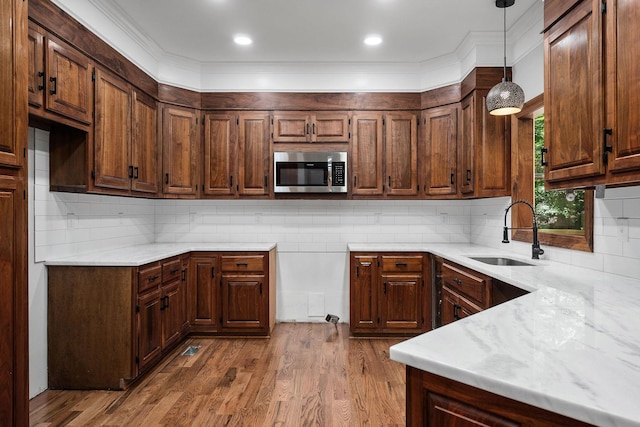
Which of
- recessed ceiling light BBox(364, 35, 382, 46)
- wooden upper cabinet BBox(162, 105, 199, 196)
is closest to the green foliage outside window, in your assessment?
recessed ceiling light BBox(364, 35, 382, 46)

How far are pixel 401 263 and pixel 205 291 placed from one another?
192 cm

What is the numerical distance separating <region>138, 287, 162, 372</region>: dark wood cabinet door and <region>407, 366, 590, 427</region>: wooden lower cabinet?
7.43 ft

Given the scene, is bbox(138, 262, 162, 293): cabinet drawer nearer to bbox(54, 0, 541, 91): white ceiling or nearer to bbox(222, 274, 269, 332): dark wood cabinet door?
bbox(222, 274, 269, 332): dark wood cabinet door

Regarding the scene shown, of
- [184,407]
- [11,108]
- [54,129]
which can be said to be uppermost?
[54,129]

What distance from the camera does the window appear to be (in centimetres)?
244

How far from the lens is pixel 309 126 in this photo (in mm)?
3766

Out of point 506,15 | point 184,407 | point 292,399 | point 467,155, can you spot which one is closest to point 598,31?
point 506,15

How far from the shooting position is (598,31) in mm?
1505

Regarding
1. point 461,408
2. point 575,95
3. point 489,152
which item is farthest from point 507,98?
point 461,408

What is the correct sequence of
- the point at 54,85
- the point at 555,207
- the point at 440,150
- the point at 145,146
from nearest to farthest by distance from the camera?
the point at 54,85, the point at 555,207, the point at 145,146, the point at 440,150

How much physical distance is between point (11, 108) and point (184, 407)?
74.4 inches

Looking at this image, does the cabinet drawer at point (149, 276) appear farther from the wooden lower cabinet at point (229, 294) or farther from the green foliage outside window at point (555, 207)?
the green foliage outside window at point (555, 207)

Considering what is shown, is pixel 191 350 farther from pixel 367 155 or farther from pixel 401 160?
pixel 401 160

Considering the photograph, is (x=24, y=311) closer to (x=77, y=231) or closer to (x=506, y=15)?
(x=77, y=231)
